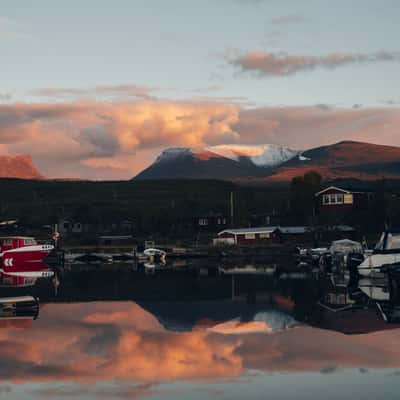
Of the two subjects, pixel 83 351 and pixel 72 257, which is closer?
pixel 83 351

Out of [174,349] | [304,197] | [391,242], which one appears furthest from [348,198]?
[174,349]

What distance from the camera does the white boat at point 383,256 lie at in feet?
169

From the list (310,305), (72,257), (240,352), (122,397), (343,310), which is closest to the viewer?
(122,397)

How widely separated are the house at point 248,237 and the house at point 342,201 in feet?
34.7

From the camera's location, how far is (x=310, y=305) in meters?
38.0

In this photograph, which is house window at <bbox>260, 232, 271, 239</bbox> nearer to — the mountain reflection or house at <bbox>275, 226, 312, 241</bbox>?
house at <bbox>275, 226, 312, 241</bbox>

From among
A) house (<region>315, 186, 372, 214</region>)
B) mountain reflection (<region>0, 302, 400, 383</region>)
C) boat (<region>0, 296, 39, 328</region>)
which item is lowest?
boat (<region>0, 296, 39, 328</region>)

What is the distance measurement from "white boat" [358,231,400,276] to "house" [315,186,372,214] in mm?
53718

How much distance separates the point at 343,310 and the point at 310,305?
3117mm

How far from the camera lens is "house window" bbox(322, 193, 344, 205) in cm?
10812

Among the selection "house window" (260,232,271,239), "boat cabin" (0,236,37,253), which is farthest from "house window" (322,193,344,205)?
"boat cabin" (0,236,37,253)

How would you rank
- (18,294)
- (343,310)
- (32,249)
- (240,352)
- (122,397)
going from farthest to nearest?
(32,249) < (18,294) < (343,310) < (240,352) < (122,397)

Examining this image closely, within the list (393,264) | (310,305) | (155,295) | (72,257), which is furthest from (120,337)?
(72,257)

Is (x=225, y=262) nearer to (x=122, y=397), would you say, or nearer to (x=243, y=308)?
(x=243, y=308)
